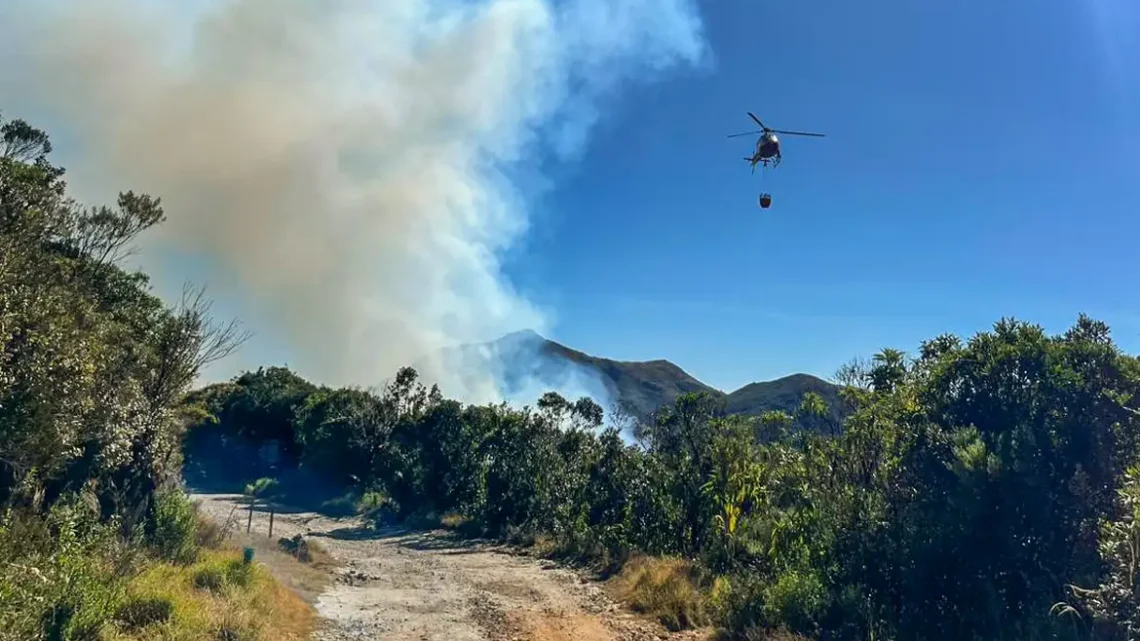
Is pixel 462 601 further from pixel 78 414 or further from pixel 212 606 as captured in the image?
pixel 78 414

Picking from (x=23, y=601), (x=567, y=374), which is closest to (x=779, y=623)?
(x=23, y=601)

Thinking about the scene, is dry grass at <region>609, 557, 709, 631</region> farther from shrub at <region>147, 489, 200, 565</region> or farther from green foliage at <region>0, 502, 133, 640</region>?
shrub at <region>147, 489, 200, 565</region>

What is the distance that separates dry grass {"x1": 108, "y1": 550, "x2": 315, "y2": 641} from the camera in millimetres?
8266

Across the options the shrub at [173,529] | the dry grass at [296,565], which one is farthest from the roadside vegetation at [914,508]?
the shrub at [173,529]

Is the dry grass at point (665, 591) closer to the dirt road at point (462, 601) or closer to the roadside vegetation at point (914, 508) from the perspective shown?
the roadside vegetation at point (914, 508)

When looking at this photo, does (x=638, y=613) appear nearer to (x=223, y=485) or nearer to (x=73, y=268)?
(x=73, y=268)

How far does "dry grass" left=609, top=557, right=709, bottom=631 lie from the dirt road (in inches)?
15.0

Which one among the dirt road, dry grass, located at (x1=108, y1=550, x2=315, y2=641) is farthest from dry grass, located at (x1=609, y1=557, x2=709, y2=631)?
dry grass, located at (x1=108, y1=550, x2=315, y2=641)

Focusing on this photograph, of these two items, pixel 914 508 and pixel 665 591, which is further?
pixel 665 591

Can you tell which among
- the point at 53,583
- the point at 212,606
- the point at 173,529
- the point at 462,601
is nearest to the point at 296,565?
the point at 173,529

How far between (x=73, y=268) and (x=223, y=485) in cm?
4581

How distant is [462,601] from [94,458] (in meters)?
7.48

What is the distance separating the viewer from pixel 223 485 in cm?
5375

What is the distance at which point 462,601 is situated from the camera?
13930 mm
